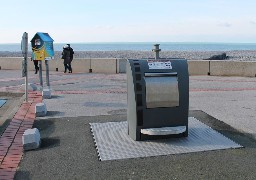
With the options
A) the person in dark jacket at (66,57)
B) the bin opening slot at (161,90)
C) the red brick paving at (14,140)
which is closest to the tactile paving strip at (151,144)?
the bin opening slot at (161,90)

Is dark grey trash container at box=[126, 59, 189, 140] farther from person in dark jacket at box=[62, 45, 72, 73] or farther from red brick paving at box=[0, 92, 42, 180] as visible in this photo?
person in dark jacket at box=[62, 45, 72, 73]

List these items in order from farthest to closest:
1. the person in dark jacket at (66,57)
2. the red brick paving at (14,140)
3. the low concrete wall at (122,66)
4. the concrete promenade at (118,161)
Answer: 1. the person in dark jacket at (66,57)
2. the low concrete wall at (122,66)
3. the red brick paving at (14,140)
4. the concrete promenade at (118,161)

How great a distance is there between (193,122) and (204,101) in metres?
2.99

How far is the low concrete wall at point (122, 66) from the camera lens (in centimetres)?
1717

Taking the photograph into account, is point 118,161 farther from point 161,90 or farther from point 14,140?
point 14,140

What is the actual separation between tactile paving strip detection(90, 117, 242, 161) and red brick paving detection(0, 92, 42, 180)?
1.28 m

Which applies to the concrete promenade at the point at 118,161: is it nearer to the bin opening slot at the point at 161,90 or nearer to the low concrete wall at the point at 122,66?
the bin opening slot at the point at 161,90

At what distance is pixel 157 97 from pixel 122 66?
13784mm

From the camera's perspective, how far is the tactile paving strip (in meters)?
5.39

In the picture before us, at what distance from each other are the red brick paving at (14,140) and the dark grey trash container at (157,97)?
200cm

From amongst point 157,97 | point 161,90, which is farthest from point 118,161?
point 161,90

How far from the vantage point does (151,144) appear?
5805 mm

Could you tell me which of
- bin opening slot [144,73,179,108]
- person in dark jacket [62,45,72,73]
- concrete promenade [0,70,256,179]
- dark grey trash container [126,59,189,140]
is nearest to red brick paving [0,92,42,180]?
concrete promenade [0,70,256,179]

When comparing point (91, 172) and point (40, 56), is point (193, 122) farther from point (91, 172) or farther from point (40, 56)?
point (40, 56)
